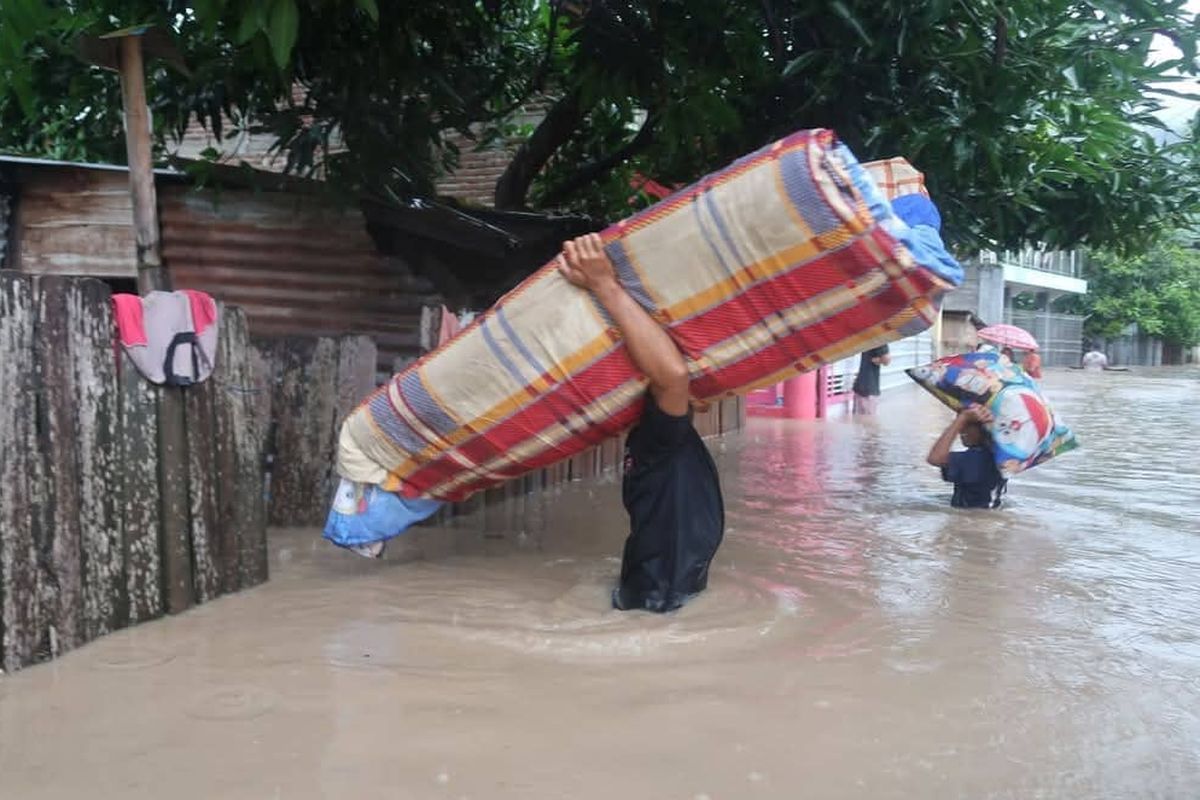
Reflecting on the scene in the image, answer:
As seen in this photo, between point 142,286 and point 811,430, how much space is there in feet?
31.3

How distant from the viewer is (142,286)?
454cm

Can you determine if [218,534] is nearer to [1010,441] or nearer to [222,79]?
[222,79]

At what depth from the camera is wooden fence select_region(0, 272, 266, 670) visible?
10.9 ft

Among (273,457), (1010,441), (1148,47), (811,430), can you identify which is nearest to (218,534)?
(273,457)

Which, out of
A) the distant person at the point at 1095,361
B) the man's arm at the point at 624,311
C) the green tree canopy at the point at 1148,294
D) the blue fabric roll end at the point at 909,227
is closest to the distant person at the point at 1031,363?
the blue fabric roll end at the point at 909,227

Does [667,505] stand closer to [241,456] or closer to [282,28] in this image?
[241,456]

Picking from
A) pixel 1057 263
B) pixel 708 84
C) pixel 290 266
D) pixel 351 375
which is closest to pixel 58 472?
pixel 351 375

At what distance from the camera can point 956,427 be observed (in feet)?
22.2

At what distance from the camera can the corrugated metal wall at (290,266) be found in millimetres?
6918

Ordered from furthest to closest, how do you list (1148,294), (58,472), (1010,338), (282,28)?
(1148,294)
(1010,338)
(58,472)
(282,28)

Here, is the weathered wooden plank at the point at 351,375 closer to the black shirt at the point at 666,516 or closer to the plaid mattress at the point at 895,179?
the black shirt at the point at 666,516

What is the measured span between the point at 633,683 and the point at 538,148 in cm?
490

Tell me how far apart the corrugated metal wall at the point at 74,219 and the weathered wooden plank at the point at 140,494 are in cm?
Result: 359

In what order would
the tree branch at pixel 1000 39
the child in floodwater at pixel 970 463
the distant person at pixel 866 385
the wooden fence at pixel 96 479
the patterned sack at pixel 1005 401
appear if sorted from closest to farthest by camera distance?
1. the wooden fence at pixel 96 479
2. the tree branch at pixel 1000 39
3. the patterned sack at pixel 1005 401
4. the child in floodwater at pixel 970 463
5. the distant person at pixel 866 385
